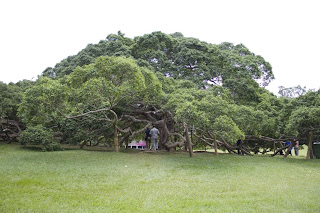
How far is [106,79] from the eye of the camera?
10898 mm

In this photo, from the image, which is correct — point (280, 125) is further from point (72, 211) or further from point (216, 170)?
point (72, 211)

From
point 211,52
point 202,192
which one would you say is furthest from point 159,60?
point 202,192

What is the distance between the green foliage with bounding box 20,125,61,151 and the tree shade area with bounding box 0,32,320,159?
5 cm

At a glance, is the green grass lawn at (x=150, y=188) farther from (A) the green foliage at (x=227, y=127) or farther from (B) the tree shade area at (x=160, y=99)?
(B) the tree shade area at (x=160, y=99)

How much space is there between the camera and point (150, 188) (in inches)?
257

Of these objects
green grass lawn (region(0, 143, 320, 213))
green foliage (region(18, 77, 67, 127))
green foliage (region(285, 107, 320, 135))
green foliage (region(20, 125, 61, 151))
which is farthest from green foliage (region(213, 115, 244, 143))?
green foliage (region(20, 125, 61, 151))

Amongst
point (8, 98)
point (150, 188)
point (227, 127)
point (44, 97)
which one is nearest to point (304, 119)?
point (227, 127)

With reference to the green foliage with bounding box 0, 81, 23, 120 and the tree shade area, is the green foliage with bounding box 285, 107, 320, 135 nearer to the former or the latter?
the tree shade area

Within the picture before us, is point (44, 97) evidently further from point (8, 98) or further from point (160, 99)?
point (8, 98)

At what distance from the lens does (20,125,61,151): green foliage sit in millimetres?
13570

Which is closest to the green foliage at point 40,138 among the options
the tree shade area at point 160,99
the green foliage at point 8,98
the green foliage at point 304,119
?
the tree shade area at point 160,99

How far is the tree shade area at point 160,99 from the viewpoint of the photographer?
10883mm

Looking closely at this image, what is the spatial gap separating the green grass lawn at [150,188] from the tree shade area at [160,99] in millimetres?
2692

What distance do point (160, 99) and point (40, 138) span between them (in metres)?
6.50
